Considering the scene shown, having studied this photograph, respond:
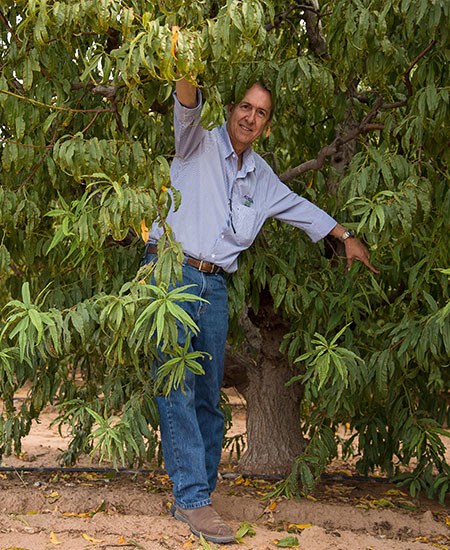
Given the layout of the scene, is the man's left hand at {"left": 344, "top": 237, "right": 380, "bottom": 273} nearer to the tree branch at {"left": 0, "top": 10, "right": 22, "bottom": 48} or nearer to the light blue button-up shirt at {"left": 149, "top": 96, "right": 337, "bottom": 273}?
the light blue button-up shirt at {"left": 149, "top": 96, "right": 337, "bottom": 273}

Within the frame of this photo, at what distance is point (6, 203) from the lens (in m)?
3.03

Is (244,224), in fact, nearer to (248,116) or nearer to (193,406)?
(248,116)

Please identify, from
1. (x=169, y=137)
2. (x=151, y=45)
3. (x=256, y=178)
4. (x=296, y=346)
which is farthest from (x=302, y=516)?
(x=151, y=45)

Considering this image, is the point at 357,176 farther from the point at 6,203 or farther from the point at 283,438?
the point at 283,438

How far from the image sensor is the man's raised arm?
270 cm

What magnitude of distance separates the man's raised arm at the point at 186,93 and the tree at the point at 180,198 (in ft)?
0.18

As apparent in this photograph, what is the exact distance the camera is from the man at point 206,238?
3068 mm

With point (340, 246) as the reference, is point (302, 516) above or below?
below

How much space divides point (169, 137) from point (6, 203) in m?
0.86

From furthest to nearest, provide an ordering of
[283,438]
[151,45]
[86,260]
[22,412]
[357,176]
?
1. [283,438]
2. [22,412]
3. [86,260]
4. [357,176]
5. [151,45]

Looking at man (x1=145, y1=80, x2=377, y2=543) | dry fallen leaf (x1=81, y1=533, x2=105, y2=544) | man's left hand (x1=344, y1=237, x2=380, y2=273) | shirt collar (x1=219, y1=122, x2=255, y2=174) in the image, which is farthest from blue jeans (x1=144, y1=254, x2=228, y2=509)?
man's left hand (x1=344, y1=237, x2=380, y2=273)

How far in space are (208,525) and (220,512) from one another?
0.59 m

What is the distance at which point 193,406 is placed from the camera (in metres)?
3.12

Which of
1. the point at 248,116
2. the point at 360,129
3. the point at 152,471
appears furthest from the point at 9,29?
the point at 152,471
